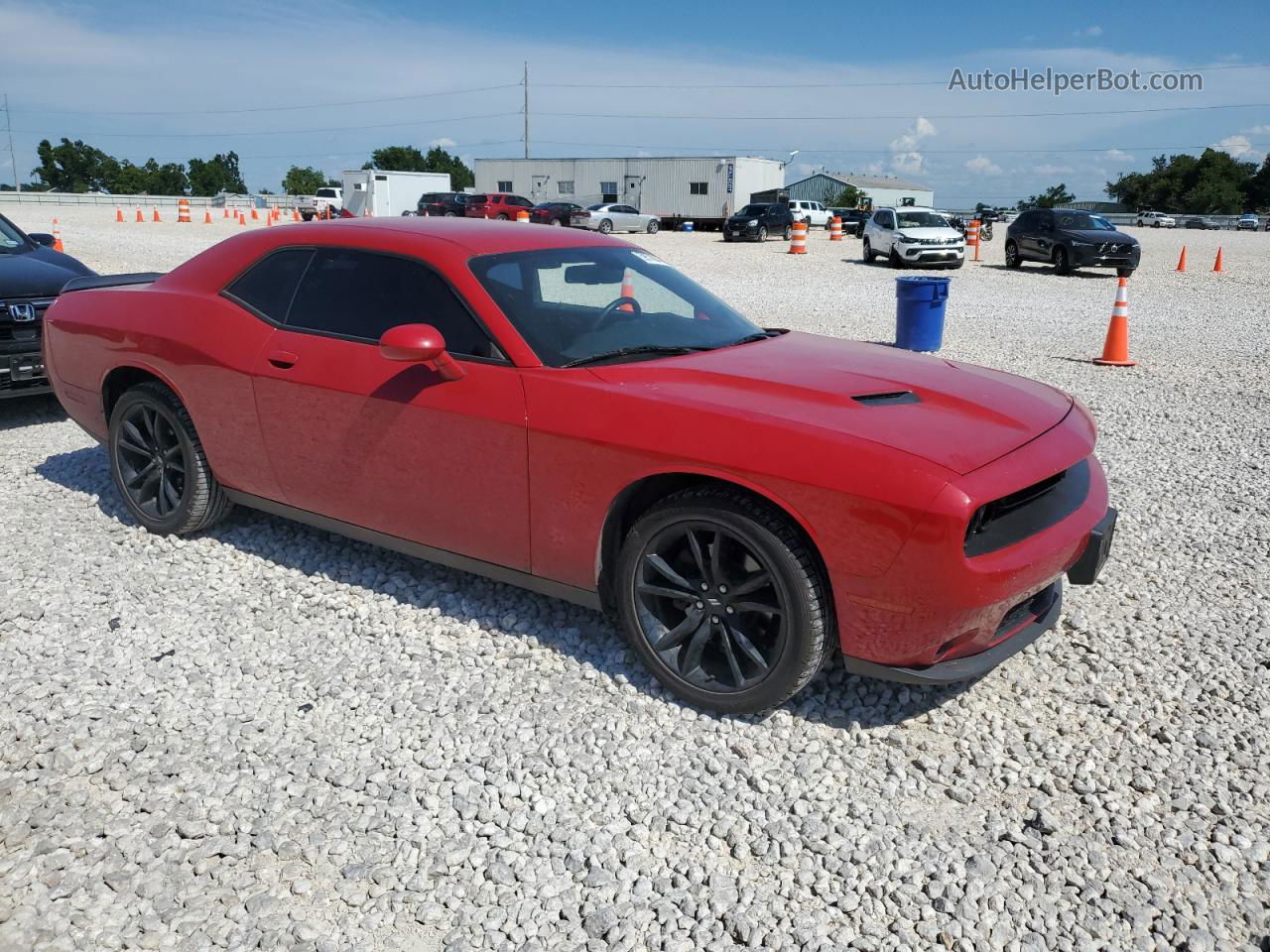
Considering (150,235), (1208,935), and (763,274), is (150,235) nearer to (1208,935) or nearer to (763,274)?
(763,274)

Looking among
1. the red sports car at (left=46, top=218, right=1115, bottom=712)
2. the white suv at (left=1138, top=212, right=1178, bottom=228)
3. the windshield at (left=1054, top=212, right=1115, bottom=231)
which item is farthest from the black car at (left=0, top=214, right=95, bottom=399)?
the white suv at (left=1138, top=212, right=1178, bottom=228)

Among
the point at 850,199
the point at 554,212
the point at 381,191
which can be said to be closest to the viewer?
the point at 554,212

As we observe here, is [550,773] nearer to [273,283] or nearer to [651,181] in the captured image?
[273,283]

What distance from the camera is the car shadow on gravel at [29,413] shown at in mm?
7341

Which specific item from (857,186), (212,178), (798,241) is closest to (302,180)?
(212,178)

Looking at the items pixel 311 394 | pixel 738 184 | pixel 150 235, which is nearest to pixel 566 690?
pixel 311 394

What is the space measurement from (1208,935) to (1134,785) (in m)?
0.65

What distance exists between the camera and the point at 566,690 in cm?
361

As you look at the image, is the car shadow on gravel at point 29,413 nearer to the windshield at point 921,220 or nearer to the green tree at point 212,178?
the windshield at point 921,220

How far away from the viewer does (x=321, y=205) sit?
4906cm

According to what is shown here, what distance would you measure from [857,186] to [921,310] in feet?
316

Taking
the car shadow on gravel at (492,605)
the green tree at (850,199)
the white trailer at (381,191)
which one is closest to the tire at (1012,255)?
the car shadow on gravel at (492,605)

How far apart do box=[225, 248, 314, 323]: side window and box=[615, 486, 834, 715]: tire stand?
1977 millimetres

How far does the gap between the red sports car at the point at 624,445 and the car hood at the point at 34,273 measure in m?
2.66
